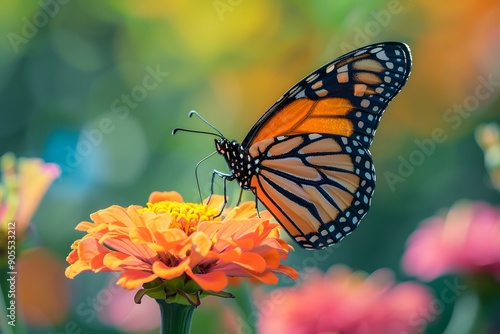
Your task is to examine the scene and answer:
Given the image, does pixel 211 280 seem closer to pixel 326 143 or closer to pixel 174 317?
pixel 174 317

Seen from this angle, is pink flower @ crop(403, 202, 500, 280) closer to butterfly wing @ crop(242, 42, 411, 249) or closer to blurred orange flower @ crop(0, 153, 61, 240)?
butterfly wing @ crop(242, 42, 411, 249)

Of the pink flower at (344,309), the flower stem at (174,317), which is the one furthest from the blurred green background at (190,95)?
the flower stem at (174,317)

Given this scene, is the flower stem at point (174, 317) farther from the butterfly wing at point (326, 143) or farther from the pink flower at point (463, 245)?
the pink flower at point (463, 245)

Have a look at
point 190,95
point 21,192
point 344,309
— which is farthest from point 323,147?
point 190,95

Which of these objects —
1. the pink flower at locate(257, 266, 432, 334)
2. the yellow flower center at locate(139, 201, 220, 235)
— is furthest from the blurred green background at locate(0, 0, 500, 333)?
the yellow flower center at locate(139, 201, 220, 235)

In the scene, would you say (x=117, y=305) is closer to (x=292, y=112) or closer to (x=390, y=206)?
(x=292, y=112)

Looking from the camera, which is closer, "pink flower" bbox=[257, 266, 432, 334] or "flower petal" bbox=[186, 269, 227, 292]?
"flower petal" bbox=[186, 269, 227, 292]

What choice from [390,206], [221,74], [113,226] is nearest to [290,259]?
[390,206]
